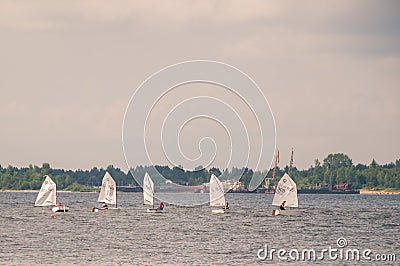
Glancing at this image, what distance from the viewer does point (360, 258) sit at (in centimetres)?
8400

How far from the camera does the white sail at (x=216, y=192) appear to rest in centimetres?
16115

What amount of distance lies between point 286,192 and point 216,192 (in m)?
15.6

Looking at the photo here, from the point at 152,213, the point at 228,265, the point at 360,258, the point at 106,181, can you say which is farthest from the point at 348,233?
the point at 106,181

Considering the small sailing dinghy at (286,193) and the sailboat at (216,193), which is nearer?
the small sailing dinghy at (286,193)

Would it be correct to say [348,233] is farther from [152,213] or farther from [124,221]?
[152,213]

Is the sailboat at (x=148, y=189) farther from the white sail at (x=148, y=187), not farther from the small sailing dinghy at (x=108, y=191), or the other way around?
the small sailing dinghy at (x=108, y=191)

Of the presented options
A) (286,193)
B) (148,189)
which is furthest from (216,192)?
(286,193)

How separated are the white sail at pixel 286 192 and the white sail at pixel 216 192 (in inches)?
441

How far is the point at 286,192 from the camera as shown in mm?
153875

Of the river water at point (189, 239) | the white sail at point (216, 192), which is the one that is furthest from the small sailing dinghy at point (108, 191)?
the river water at point (189, 239)

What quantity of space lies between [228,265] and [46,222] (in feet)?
199

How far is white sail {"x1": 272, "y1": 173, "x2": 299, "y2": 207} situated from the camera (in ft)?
502

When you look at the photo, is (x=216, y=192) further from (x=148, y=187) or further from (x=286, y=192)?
(x=286, y=192)

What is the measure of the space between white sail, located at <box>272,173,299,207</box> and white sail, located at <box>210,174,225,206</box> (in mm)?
11206
